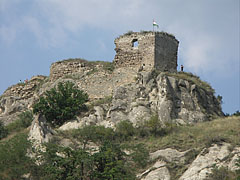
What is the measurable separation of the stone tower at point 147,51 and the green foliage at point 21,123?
20.9ft

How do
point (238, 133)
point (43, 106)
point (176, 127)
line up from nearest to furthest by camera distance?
point (238, 133) → point (176, 127) → point (43, 106)

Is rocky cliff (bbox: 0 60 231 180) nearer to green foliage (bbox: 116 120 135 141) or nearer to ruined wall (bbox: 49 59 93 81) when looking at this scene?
ruined wall (bbox: 49 59 93 81)

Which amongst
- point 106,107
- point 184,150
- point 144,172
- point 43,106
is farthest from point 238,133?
point 43,106

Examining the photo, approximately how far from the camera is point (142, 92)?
33.4m

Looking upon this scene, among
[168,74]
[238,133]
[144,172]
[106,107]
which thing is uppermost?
[168,74]

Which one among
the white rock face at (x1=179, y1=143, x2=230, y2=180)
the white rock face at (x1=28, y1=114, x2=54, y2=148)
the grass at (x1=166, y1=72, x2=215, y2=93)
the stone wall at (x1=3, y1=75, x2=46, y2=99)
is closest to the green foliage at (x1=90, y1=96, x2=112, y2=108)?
the grass at (x1=166, y1=72, x2=215, y2=93)

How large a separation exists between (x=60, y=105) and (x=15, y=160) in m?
6.67

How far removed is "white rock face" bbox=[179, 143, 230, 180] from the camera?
25109 millimetres

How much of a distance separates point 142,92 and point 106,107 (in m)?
2.28

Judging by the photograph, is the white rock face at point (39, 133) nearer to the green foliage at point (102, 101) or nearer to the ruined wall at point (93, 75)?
the green foliage at point (102, 101)

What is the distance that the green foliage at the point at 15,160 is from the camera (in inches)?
1051

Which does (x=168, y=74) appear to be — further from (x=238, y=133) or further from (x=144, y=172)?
(x=144, y=172)

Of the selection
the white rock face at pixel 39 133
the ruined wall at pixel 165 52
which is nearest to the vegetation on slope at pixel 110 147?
the white rock face at pixel 39 133

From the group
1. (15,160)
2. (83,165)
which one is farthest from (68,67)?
(83,165)
